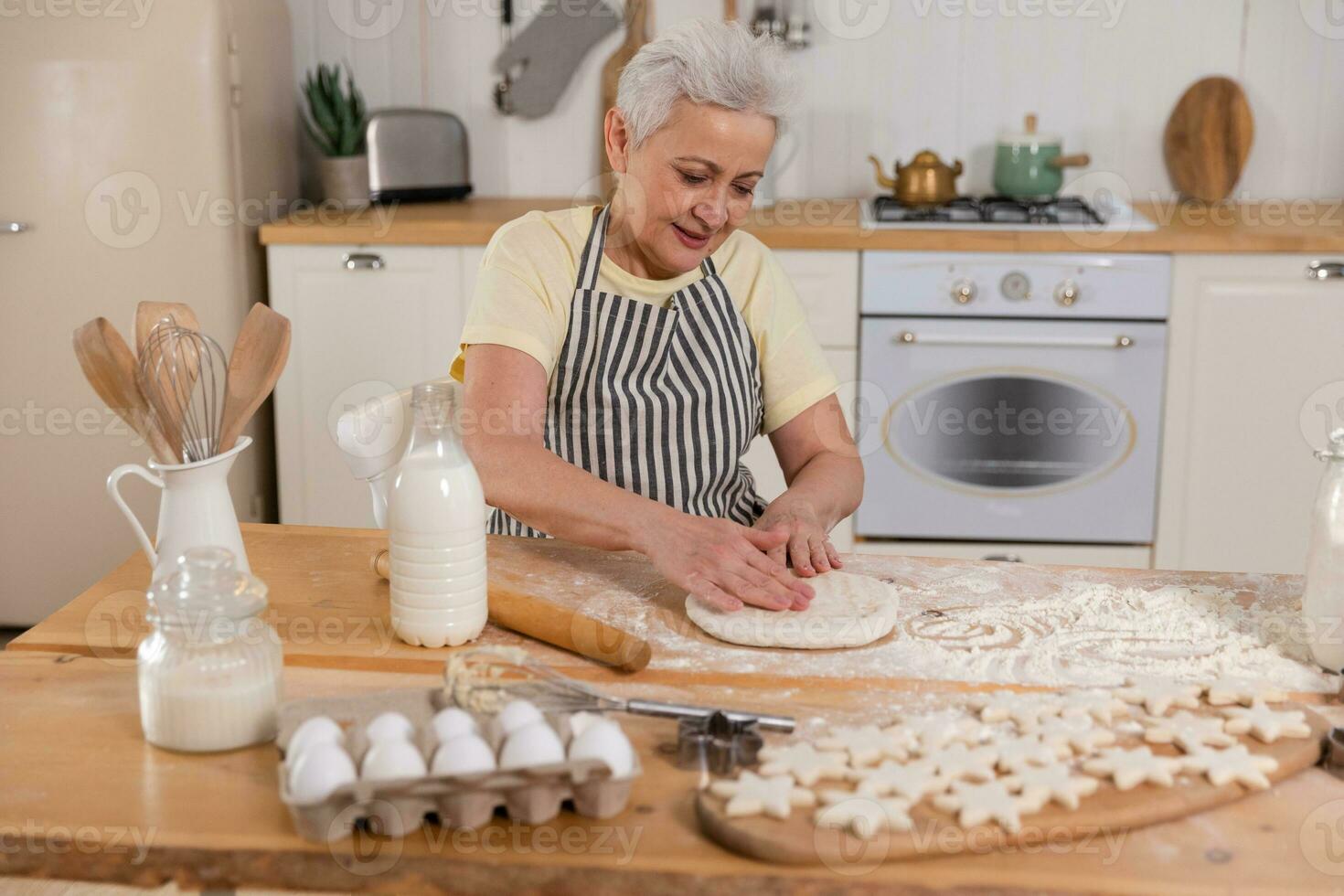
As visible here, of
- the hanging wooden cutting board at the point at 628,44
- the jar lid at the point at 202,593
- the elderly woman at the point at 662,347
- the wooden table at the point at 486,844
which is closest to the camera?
the wooden table at the point at 486,844

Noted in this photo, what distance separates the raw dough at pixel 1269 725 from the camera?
1.05m

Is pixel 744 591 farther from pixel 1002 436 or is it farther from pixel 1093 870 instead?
pixel 1002 436

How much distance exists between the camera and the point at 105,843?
0.92 m

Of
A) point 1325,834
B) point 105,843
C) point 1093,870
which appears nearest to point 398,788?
point 105,843

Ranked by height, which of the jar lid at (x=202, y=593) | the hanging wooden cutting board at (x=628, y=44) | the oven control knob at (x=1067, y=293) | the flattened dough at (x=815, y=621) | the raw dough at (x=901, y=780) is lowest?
the raw dough at (x=901, y=780)

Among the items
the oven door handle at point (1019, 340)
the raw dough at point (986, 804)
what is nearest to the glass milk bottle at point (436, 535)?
the raw dough at point (986, 804)

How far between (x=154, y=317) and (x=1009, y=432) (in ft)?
6.83

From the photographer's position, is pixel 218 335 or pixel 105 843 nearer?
pixel 105 843

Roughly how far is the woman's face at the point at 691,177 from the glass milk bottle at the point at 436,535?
55 cm

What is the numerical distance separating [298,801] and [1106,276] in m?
2.30

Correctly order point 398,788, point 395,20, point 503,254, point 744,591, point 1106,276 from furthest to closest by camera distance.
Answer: point 395,20, point 1106,276, point 503,254, point 744,591, point 398,788

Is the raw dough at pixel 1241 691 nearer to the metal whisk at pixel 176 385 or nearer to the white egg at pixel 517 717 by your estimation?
the white egg at pixel 517 717

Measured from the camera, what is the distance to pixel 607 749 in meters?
0.93

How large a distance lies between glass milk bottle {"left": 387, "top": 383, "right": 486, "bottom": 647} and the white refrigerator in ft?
5.99
